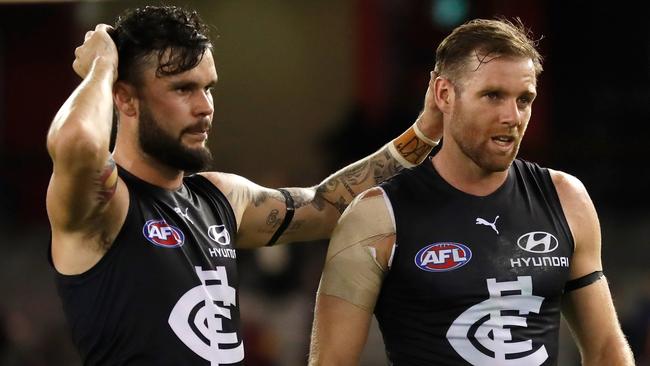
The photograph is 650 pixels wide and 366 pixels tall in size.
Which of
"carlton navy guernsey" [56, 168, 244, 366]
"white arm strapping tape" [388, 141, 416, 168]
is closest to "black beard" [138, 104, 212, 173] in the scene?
"carlton navy guernsey" [56, 168, 244, 366]

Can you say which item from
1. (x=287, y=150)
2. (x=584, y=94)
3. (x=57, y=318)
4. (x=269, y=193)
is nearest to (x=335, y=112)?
(x=287, y=150)

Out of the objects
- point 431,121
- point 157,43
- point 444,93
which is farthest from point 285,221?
point 157,43

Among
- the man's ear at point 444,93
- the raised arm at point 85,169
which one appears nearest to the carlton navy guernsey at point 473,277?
the man's ear at point 444,93

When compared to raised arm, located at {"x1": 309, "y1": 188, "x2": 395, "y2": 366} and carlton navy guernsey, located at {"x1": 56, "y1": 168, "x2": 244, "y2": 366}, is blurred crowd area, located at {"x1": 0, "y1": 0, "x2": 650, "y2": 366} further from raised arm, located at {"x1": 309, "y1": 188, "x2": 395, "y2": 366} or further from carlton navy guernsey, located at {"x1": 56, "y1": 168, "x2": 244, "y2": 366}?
carlton navy guernsey, located at {"x1": 56, "y1": 168, "x2": 244, "y2": 366}

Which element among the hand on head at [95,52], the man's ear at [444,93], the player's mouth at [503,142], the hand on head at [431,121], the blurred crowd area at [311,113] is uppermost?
the man's ear at [444,93]

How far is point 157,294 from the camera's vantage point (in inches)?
155

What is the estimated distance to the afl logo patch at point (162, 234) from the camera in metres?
4.01

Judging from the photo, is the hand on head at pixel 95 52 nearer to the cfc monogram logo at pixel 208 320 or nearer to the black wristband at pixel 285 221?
the cfc monogram logo at pixel 208 320

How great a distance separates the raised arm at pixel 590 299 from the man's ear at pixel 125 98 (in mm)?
1531

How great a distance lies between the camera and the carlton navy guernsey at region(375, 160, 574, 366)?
4.13 metres

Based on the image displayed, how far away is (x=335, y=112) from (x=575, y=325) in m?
9.78

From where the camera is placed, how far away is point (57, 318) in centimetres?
1152

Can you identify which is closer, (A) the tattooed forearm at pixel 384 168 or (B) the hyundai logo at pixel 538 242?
(B) the hyundai logo at pixel 538 242

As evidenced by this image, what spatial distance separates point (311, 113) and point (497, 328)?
33.5 ft
